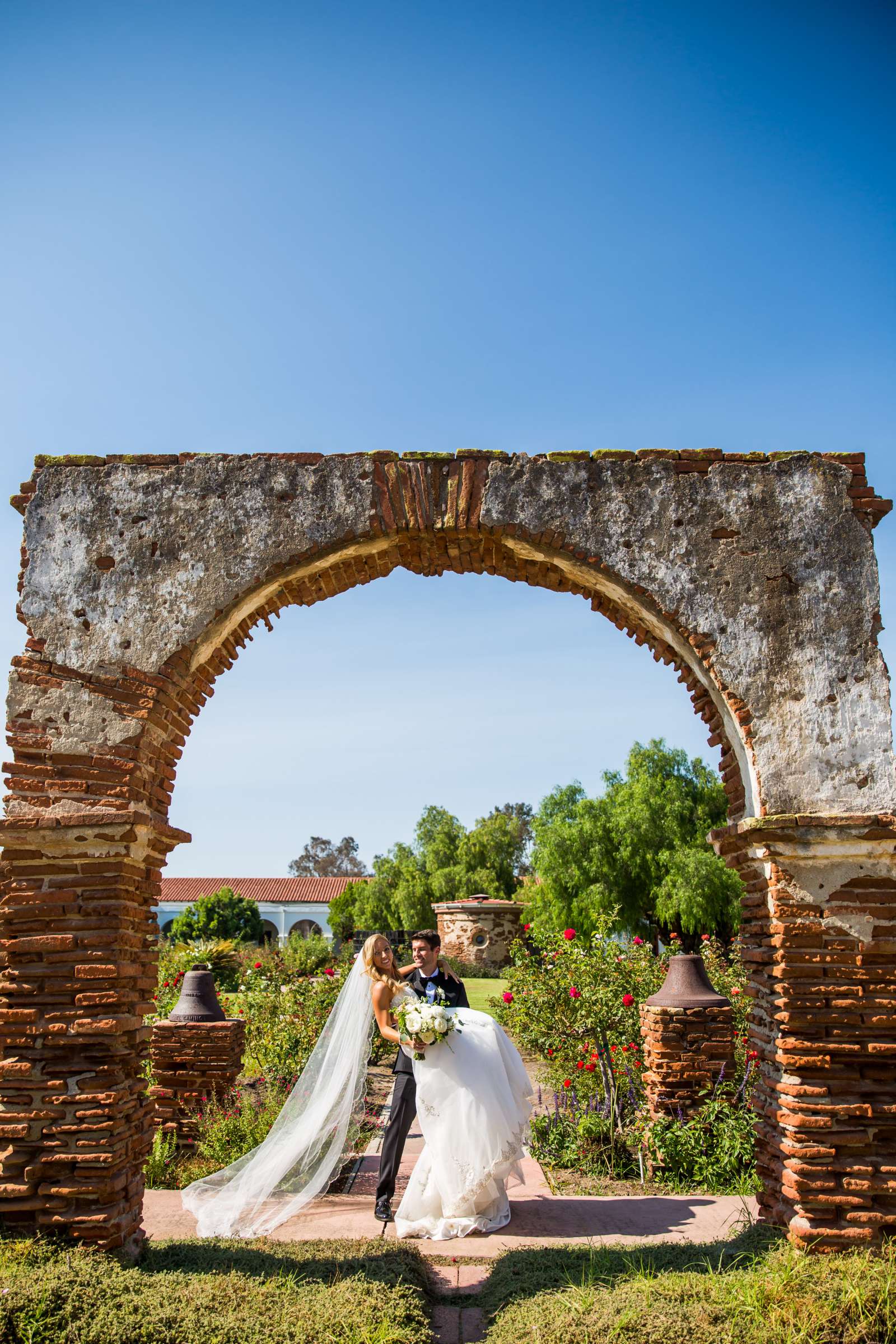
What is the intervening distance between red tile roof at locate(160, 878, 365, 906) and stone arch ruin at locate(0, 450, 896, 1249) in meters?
40.9

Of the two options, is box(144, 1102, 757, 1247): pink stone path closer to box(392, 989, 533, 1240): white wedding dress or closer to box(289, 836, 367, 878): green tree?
box(392, 989, 533, 1240): white wedding dress

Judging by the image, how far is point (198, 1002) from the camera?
24.7 ft

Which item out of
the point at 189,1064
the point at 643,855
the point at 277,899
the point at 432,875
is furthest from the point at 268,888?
the point at 189,1064

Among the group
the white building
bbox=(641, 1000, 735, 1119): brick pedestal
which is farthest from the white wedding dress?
the white building

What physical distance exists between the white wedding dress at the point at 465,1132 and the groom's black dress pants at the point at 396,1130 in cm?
11

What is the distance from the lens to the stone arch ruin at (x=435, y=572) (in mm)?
4418

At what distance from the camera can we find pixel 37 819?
4.59 m

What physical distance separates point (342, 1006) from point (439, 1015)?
1.30 m

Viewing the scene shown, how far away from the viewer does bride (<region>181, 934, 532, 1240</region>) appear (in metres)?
5.20

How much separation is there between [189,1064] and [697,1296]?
15.6 feet

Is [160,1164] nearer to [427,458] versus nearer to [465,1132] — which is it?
[465,1132]

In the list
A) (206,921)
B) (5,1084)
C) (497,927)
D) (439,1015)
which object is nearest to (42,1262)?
(5,1084)

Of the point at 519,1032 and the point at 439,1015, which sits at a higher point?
the point at 439,1015

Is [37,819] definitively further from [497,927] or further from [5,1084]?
[497,927]
